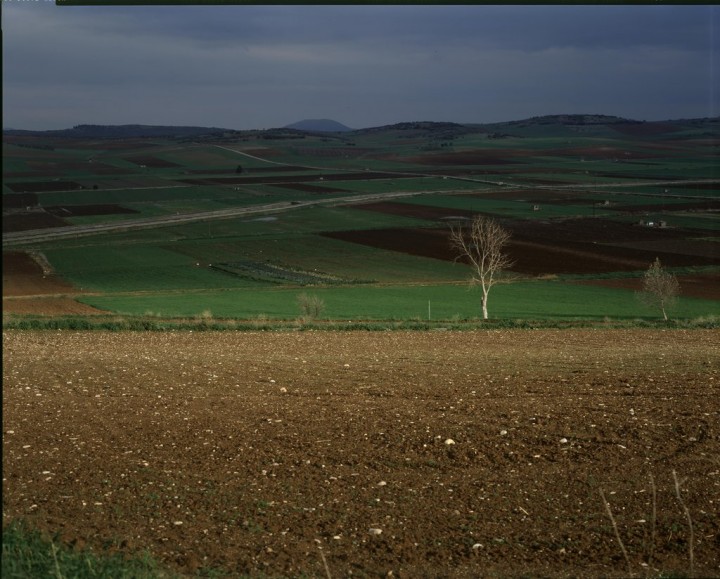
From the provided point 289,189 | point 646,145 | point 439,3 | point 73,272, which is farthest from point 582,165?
point 439,3

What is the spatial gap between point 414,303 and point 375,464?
91.5 ft

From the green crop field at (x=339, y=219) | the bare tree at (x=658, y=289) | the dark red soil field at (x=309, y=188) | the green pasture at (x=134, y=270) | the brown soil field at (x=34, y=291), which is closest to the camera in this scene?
the bare tree at (x=658, y=289)

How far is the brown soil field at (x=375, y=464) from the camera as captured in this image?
248 inches

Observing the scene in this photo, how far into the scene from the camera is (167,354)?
1552cm

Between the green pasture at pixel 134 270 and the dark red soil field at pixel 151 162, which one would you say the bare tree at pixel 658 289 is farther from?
the dark red soil field at pixel 151 162

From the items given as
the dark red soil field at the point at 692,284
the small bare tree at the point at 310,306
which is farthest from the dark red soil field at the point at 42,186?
the dark red soil field at the point at 692,284

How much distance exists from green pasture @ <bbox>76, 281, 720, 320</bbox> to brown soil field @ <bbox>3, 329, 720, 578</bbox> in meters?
17.4

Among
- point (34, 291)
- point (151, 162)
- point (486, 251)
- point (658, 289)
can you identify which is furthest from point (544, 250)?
point (151, 162)

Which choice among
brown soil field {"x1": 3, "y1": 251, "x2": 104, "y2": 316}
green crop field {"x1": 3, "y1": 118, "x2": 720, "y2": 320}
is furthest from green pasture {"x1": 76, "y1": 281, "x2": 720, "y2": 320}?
brown soil field {"x1": 3, "y1": 251, "x2": 104, "y2": 316}

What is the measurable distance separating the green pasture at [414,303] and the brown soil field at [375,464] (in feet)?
57.2

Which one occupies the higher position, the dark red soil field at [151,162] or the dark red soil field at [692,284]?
the dark red soil field at [151,162]

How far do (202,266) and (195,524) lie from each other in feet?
139

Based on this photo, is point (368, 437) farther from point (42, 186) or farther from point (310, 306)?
point (42, 186)

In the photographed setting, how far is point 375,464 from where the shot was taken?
817 cm
